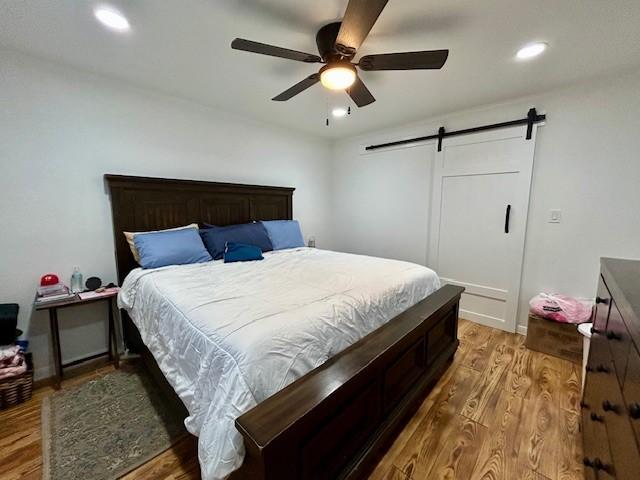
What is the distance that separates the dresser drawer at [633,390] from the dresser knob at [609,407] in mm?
99

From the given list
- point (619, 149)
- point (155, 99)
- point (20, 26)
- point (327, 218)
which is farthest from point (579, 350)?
point (20, 26)

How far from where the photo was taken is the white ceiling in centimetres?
146

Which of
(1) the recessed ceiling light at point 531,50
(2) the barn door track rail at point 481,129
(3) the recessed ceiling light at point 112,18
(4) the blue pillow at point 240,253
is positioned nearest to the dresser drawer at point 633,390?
(1) the recessed ceiling light at point 531,50

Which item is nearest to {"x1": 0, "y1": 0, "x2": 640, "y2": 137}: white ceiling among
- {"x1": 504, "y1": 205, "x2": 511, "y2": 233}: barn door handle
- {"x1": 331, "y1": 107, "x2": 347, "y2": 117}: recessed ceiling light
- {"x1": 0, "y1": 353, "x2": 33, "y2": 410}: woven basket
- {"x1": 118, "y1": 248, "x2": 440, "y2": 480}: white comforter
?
{"x1": 331, "y1": 107, "x2": 347, "y2": 117}: recessed ceiling light

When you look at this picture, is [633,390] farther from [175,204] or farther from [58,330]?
[58,330]

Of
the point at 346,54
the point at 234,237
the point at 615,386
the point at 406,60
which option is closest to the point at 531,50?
the point at 406,60

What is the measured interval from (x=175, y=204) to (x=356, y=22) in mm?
2199

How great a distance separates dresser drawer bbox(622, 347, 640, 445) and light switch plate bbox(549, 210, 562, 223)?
2.17 m

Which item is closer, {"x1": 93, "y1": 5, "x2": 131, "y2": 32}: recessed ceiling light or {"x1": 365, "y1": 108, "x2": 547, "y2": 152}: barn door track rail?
{"x1": 93, "y1": 5, "x2": 131, "y2": 32}: recessed ceiling light

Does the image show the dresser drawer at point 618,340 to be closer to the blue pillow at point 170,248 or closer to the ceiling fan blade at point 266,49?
the ceiling fan blade at point 266,49

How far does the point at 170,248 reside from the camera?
2.29 metres

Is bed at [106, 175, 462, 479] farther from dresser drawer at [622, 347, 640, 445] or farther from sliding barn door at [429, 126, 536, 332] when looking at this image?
sliding barn door at [429, 126, 536, 332]

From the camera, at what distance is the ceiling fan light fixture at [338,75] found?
1.61 meters

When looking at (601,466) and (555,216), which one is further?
(555,216)
